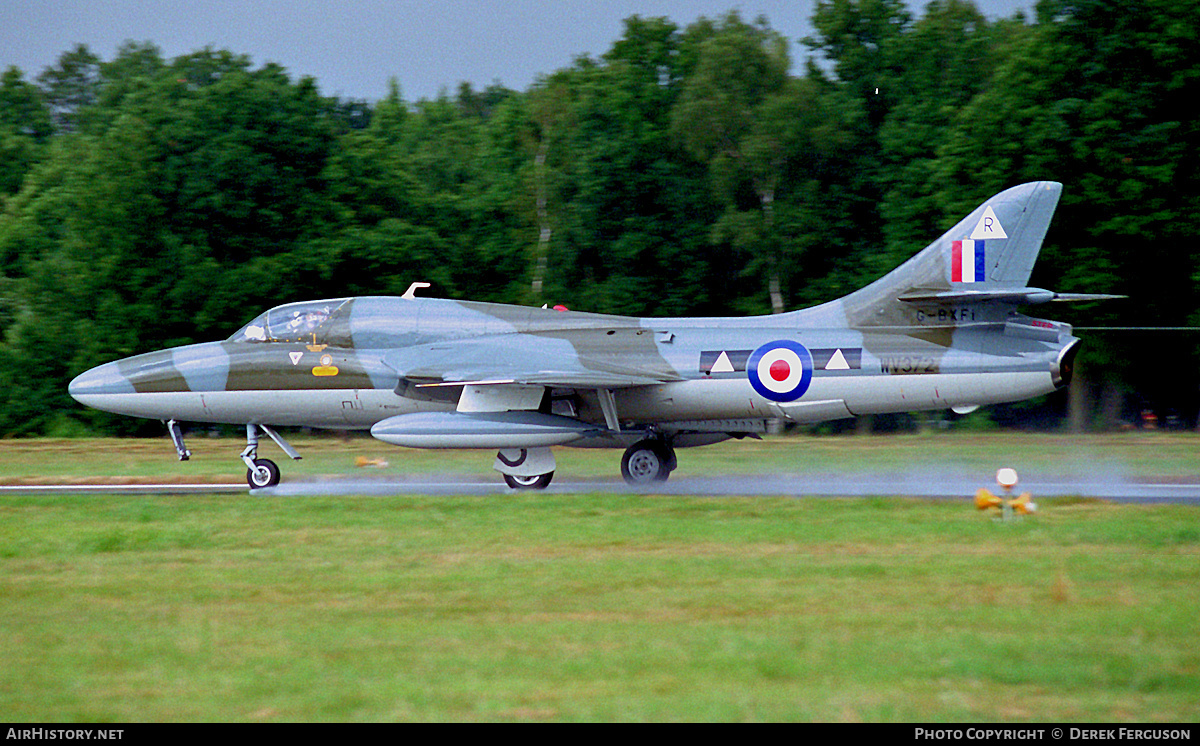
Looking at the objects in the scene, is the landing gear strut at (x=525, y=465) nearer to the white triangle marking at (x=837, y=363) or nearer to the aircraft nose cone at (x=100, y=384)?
the white triangle marking at (x=837, y=363)

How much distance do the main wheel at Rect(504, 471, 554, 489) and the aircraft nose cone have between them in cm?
619

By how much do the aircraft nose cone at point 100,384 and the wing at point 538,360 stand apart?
13.9 ft

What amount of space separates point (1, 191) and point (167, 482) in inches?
1290

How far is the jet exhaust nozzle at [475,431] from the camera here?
16219mm

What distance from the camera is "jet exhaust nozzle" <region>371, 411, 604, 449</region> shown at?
53.2ft

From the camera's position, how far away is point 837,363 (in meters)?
16.2

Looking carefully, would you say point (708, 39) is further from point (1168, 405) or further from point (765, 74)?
point (1168, 405)

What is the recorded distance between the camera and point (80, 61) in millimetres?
74125

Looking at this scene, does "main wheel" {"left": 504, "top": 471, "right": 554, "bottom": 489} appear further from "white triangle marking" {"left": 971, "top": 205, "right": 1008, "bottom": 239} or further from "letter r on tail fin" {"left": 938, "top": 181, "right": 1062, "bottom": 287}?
"white triangle marking" {"left": 971, "top": 205, "right": 1008, "bottom": 239}

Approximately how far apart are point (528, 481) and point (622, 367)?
217cm

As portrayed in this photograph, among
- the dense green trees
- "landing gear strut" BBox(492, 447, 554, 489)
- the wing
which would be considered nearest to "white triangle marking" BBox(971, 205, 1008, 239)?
the wing

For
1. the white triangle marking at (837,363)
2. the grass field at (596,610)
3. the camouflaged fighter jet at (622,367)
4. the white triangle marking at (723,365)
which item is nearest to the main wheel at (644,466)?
the camouflaged fighter jet at (622,367)

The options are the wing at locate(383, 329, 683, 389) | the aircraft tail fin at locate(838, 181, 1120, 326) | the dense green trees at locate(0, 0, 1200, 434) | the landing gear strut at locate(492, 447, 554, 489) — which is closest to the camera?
the aircraft tail fin at locate(838, 181, 1120, 326)

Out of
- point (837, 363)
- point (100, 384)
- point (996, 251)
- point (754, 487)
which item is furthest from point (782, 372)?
point (100, 384)
